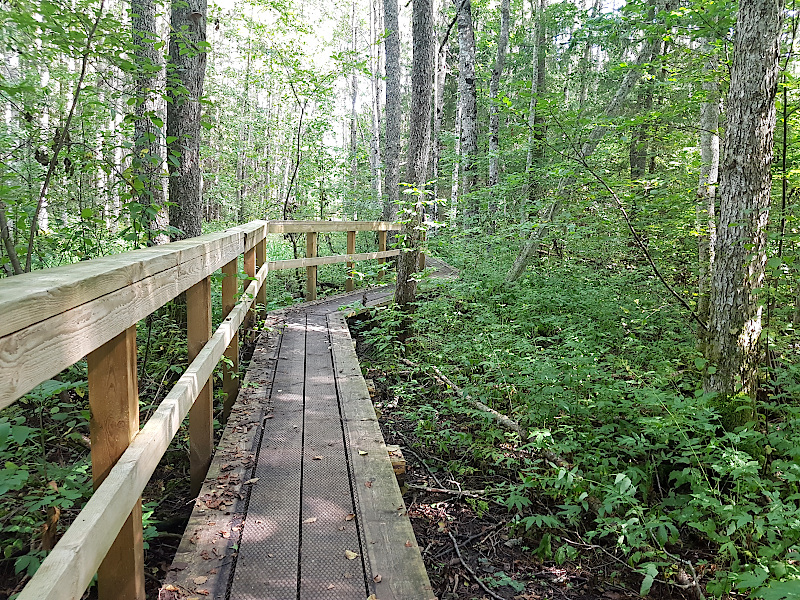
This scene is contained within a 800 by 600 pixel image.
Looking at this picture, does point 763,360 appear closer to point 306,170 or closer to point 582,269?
point 582,269

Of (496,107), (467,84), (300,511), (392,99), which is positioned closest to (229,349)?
(300,511)

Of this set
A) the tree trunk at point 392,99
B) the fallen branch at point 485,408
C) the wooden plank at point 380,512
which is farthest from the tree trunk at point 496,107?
the wooden plank at point 380,512

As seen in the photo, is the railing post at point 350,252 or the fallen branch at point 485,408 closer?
the fallen branch at point 485,408

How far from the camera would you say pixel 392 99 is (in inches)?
491

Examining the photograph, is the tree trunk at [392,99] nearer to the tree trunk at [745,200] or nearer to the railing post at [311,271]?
the railing post at [311,271]

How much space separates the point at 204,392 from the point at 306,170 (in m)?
11.2

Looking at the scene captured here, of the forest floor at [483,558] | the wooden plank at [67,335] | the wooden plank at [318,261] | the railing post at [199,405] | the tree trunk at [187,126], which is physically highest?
the tree trunk at [187,126]

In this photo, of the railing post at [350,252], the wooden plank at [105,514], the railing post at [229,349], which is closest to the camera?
the wooden plank at [105,514]

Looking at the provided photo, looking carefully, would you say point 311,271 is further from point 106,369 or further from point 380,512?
point 106,369

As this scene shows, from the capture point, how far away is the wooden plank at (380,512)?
7.21ft

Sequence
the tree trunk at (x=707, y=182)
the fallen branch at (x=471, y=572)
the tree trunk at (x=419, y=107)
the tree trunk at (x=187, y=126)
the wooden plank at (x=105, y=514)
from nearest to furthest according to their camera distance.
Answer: the wooden plank at (x=105, y=514), the fallen branch at (x=471, y=572), the tree trunk at (x=187, y=126), the tree trunk at (x=419, y=107), the tree trunk at (x=707, y=182)

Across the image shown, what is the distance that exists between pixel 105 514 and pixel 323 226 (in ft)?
23.3

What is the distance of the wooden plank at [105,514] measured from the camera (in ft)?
3.83

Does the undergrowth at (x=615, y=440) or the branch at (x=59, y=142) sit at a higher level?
the branch at (x=59, y=142)
